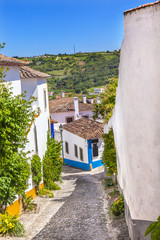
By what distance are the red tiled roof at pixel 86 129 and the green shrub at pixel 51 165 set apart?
707 cm

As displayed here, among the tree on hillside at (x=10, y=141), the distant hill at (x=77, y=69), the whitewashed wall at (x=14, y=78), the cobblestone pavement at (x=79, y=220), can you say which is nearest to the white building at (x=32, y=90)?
the whitewashed wall at (x=14, y=78)

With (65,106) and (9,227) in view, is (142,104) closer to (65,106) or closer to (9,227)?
(9,227)

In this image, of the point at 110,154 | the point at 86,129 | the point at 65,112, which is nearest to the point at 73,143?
the point at 86,129

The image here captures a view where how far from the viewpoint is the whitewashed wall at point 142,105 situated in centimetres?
608

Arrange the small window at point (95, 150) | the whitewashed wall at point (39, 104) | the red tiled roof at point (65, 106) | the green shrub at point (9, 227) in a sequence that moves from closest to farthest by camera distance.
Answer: the green shrub at point (9, 227) → the whitewashed wall at point (39, 104) → the small window at point (95, 150) → the red tiled roof at point (65, 106)

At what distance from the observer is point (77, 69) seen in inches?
3081

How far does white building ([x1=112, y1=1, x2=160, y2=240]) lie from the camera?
6.07 metres

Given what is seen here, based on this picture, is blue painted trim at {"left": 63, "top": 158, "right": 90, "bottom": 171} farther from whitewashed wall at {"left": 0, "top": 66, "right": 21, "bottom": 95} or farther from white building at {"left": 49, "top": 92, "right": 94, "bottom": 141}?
whitewashed wall at {"left": 0, "top": 66, "right": 21, "bottom": 95}

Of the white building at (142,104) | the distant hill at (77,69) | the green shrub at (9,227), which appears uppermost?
the distant hill at (77,69)

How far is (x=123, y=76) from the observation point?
276 inches

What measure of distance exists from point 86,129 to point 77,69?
163 ft

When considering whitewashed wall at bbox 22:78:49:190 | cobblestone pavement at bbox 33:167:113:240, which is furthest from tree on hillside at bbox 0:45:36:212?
whitewashed wall at bbox 22:78:49:190

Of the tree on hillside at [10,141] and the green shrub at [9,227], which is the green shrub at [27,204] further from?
the green shrub at [9,227]

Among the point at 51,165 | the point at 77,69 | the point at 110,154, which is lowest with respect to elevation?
the point at 51,165
